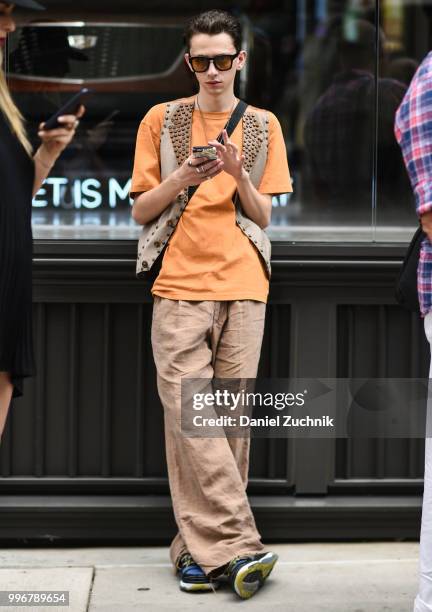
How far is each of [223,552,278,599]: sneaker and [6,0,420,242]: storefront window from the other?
1.42 meters

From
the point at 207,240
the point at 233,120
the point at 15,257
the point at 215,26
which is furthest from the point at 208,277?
the point at 15,257

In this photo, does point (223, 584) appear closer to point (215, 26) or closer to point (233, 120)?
point (233, 120)

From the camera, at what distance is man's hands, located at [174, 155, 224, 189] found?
377 centimetres

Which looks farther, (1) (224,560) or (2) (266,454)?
(2) (266,454)

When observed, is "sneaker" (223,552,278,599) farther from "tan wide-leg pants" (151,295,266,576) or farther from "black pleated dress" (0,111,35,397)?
"black pleated dress" (0,111,35,397)

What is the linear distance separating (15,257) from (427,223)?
1188 millimetres

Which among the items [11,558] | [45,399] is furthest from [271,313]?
[11,558]

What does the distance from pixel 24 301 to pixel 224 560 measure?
1362mm

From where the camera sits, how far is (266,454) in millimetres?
4746

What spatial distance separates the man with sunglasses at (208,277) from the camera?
4035mm

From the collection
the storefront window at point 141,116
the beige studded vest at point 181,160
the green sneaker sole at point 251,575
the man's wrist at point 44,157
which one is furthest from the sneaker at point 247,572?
the man's wrist at point 44,157

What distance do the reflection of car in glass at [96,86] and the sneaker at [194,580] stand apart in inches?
66.0

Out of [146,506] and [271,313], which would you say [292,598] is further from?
[271,313]

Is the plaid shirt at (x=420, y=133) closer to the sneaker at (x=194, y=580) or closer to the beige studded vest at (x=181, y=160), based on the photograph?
the beige studded vest at (x=181, y=160)
